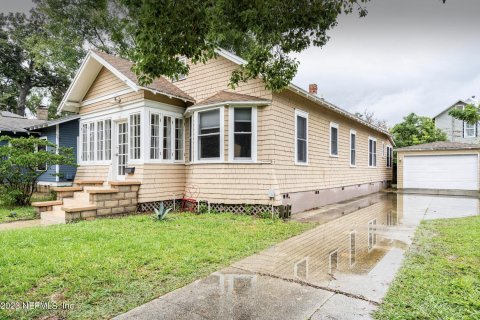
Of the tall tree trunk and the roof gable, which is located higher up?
the tall tree trunk

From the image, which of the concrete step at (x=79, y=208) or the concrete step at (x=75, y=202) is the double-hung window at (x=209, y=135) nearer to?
the concrete step at (x=79, y=208)

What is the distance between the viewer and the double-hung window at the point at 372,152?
1809 cm

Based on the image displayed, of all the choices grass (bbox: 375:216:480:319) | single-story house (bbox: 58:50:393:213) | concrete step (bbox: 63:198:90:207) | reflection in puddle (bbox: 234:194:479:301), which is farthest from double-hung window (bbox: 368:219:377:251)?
concrete step (bbox: 63:198:90:207)

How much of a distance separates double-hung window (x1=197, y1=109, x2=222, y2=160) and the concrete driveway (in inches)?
168

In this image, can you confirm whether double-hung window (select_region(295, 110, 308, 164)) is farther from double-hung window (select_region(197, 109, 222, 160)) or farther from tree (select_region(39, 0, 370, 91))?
tree (select_region(39, 0, 370, 91))

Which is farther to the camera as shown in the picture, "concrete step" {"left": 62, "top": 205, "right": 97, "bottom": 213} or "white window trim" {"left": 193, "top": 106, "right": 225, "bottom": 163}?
"white window trim" {"left": 193, "top": 106, "right": 225, "bottom": 163}

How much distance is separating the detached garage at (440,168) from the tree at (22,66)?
27.6 m

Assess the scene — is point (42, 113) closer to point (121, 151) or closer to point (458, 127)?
point (121, 151)

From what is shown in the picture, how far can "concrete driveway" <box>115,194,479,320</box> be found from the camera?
9.84 ft

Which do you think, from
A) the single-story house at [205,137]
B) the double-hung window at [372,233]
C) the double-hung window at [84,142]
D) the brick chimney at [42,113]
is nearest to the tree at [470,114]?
the single-story house at [205,137]

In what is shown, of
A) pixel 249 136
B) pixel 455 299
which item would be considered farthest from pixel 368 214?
pixel 455 299

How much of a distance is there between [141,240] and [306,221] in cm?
472

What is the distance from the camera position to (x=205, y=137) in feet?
31.8

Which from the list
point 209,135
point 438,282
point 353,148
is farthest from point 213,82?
point 353,148
